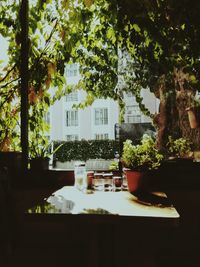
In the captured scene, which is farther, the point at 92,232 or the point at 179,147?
the point at 179,147

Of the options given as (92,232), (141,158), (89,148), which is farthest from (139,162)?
(89,148)

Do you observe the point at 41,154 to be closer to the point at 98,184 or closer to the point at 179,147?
the point at 98,184

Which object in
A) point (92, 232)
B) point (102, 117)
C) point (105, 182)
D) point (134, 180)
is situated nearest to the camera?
point (92, 232)

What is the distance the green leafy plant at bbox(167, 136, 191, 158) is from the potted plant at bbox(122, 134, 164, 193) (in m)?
0.48

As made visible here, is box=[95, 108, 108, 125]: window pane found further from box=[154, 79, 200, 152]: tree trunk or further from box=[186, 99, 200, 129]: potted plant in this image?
box=[186, 99, 200, 129]: potted plant

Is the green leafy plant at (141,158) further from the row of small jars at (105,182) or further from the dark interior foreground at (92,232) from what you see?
the dark interior foreground at (92,232)

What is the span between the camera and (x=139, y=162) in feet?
8.45

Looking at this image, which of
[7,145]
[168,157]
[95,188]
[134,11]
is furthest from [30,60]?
[168,157]

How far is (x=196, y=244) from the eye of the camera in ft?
9.18

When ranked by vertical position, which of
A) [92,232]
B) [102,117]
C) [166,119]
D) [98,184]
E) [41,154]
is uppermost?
[102,117]

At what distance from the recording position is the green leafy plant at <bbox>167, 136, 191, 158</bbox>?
10.4 ft

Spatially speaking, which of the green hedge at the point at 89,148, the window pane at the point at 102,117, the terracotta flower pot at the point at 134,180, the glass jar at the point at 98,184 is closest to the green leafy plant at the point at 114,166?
the glass jar at the point at 98,184

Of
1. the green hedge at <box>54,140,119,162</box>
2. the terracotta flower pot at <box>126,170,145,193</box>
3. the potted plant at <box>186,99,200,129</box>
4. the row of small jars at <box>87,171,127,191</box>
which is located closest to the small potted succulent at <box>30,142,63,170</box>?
the row of small jars at <box>87,171,127,191</box>

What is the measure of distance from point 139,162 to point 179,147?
755mm
